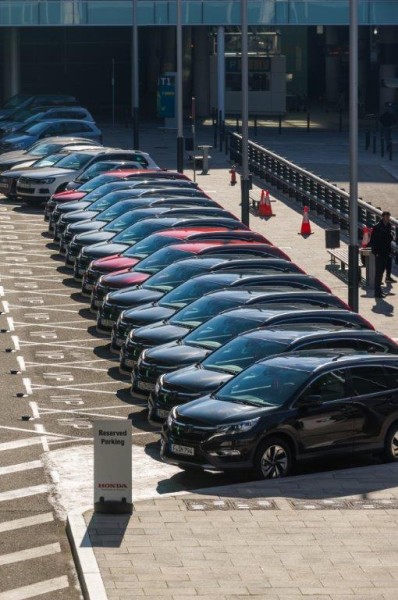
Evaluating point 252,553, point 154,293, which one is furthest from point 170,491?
point 154,293

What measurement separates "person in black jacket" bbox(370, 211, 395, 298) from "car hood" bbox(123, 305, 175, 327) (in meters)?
7.25

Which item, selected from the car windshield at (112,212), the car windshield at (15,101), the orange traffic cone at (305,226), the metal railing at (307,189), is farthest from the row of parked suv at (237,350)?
the car windshield at (15,101)

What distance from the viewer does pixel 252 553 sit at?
52.9ft

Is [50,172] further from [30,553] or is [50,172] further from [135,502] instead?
[30,553]

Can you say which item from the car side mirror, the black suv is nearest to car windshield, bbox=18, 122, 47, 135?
the black suv

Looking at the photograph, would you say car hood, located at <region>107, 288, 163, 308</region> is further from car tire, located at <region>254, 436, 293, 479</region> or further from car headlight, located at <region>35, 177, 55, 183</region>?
car headlight, located at <region>35, 177, 55, 183</region>

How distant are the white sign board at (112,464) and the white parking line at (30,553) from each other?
91 cm

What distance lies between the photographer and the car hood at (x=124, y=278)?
28.0 meters

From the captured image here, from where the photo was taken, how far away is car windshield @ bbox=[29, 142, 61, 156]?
47.6 metres

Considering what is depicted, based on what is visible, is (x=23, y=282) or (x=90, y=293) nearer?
(x=90, y=293)

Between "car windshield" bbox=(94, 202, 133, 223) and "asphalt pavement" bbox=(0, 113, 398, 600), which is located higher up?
"car windshield" bbox=(94, 202, 133, 223)

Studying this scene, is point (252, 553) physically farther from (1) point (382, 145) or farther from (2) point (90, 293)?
(1) point (382, 145)

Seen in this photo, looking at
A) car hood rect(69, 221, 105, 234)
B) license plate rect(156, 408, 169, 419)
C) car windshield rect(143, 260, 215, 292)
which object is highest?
car hood rect(69, 221, 105, 234)

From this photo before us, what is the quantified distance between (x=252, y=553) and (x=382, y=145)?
42.7 meters
